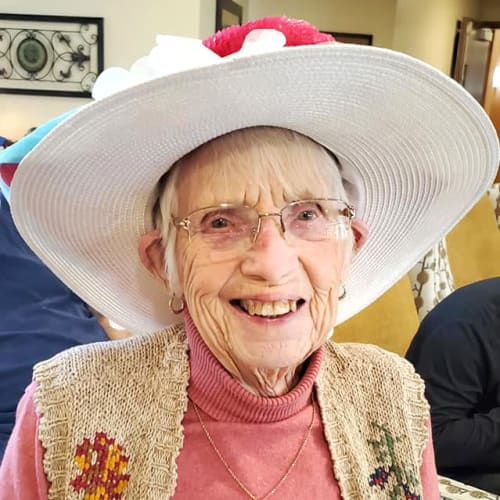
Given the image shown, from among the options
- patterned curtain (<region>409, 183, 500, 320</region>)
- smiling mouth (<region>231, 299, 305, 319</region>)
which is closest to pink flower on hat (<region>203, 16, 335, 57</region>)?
smiling mouth (<region>231, 299, 305, 319</region>)

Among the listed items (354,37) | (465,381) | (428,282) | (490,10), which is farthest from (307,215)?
(490,10)

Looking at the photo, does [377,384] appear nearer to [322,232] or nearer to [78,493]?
[322,232]

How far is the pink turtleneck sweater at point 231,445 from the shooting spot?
0.89 meters

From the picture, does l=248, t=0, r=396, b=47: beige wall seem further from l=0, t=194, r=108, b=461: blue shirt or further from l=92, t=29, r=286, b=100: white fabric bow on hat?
l=92, t=29, r=286, b=100: white fabric bow on hat

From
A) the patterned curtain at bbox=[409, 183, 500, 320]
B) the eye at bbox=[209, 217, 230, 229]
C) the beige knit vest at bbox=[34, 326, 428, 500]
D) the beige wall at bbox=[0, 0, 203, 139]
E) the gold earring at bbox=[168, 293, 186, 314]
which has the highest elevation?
the beige wall at bbox=[0, 0, 203, 139]

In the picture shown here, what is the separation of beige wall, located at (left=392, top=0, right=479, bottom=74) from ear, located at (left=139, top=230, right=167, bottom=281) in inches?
202

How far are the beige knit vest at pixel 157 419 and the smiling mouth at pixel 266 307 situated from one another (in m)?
0.17

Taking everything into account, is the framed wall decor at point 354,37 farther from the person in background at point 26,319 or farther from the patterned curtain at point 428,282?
the person in background at point 26,319

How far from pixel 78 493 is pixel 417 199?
700mm

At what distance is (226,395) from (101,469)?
7.8 inches

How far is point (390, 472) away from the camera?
96cm

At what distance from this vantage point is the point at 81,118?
0.78m

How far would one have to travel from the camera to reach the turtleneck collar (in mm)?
915

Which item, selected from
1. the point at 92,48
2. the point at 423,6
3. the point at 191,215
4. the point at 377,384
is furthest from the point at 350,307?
the point at 423,6
